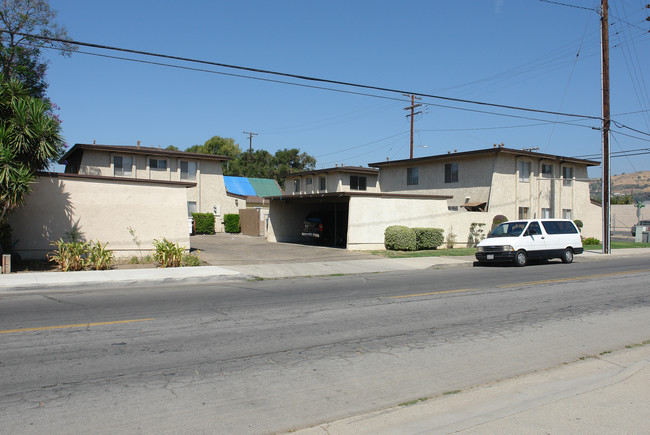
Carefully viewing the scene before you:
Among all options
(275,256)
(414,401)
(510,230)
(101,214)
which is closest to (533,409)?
(414,401)

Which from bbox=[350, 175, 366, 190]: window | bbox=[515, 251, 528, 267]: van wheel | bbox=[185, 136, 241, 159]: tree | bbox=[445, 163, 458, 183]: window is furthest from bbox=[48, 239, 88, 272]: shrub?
bbox=[185, 136, 241, 159]: tree

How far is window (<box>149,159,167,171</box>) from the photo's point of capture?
35906 mm

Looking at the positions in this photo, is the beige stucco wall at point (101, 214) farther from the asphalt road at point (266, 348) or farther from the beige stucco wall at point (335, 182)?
the beige stucco wall at point (335, 182)

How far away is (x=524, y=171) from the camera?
31172 millimetres

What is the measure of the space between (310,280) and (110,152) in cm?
2567

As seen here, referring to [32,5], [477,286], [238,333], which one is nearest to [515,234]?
[477,286]

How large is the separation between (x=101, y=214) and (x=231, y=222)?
22151mm

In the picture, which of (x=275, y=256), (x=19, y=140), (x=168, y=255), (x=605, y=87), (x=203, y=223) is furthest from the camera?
(x=203, y=223)

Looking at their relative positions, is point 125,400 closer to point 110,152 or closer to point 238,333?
point 238,333

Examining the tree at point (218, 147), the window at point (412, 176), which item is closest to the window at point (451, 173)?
the window at point (412, 176)

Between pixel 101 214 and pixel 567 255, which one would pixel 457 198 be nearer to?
pixel 567 255

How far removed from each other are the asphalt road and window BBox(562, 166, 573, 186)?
24163 mm

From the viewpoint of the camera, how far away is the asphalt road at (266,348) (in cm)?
445

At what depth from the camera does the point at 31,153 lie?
14766 mm
